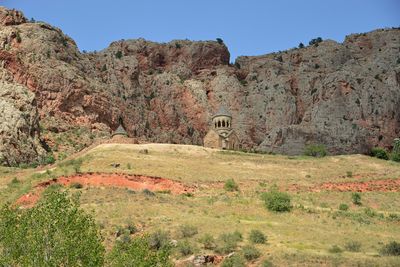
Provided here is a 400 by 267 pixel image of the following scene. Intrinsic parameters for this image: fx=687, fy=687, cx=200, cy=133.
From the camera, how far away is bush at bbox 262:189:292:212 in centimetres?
5375

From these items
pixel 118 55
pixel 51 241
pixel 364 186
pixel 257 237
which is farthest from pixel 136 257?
pixel 118 55

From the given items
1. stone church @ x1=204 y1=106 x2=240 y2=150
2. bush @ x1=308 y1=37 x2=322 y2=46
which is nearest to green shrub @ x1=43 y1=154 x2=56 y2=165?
stone church @ x1=204 y1=106 x2=240 y2=150

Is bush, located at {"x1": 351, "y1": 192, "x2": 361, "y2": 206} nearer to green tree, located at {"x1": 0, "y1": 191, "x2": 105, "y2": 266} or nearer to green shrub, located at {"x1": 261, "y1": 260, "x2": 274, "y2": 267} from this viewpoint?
green shrub, located at {"x1": 261, "y1": 260, "x2": 274, "y2": 267}

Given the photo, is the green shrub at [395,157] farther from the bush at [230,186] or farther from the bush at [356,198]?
the bush at [230,186]

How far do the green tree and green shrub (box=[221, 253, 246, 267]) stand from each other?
8.59 meters

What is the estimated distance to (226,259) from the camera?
129 feet

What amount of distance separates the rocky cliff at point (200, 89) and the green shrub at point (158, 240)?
44964mm

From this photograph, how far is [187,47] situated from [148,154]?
198 ft

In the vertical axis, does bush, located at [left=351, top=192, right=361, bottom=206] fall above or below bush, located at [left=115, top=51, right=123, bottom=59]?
below

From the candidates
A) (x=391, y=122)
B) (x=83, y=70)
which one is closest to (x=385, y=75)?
(x=391, y=122)

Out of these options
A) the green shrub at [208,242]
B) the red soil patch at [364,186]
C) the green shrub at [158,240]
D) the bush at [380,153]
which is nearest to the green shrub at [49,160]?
the red soil patch at [364,186]

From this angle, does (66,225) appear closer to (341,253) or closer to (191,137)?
(341,253)

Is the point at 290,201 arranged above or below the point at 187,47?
below

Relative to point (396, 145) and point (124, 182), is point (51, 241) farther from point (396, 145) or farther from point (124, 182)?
point (396, 145)
